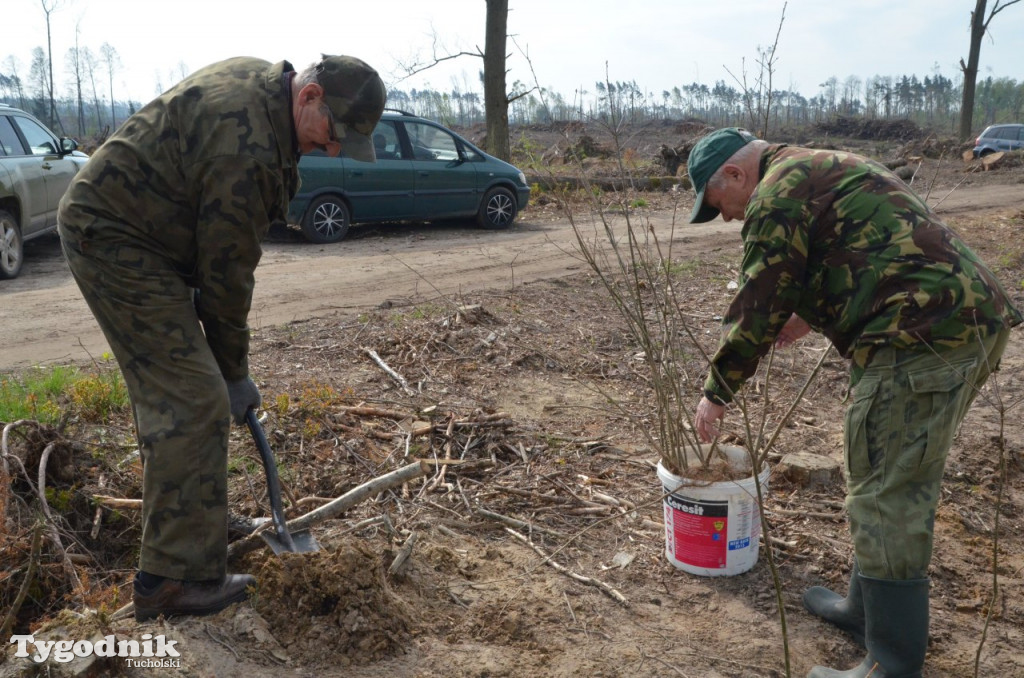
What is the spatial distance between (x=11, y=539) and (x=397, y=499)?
1622 millimetres

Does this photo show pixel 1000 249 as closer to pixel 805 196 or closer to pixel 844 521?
pixel 844 521

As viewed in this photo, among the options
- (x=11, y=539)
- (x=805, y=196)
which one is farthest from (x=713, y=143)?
(x=11, y=539)

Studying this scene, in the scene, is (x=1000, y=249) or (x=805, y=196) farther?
(x=1000, y=249)

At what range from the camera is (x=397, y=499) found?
4.02m

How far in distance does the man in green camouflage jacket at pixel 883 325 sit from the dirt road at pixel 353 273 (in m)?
2.10

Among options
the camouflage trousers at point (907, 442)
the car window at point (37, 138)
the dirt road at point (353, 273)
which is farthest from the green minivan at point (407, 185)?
the camouflage trousers at point (907, 442)

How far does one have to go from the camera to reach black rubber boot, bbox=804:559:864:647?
3154 millimetres

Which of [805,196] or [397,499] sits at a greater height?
[805,196]

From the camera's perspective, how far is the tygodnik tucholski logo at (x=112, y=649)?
233cm

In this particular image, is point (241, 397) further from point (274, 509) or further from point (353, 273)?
point (353, 273)

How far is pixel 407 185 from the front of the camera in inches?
465

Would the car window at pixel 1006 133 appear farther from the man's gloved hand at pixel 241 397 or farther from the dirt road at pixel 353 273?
the man's gloved hand at pixel 241 397

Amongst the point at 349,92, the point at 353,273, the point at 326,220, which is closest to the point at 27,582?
the point at 349,92

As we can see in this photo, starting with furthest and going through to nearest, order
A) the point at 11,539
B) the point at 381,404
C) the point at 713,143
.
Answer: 1. the point at 381,404
2. the point at 11,539
3. the point at 713,143
